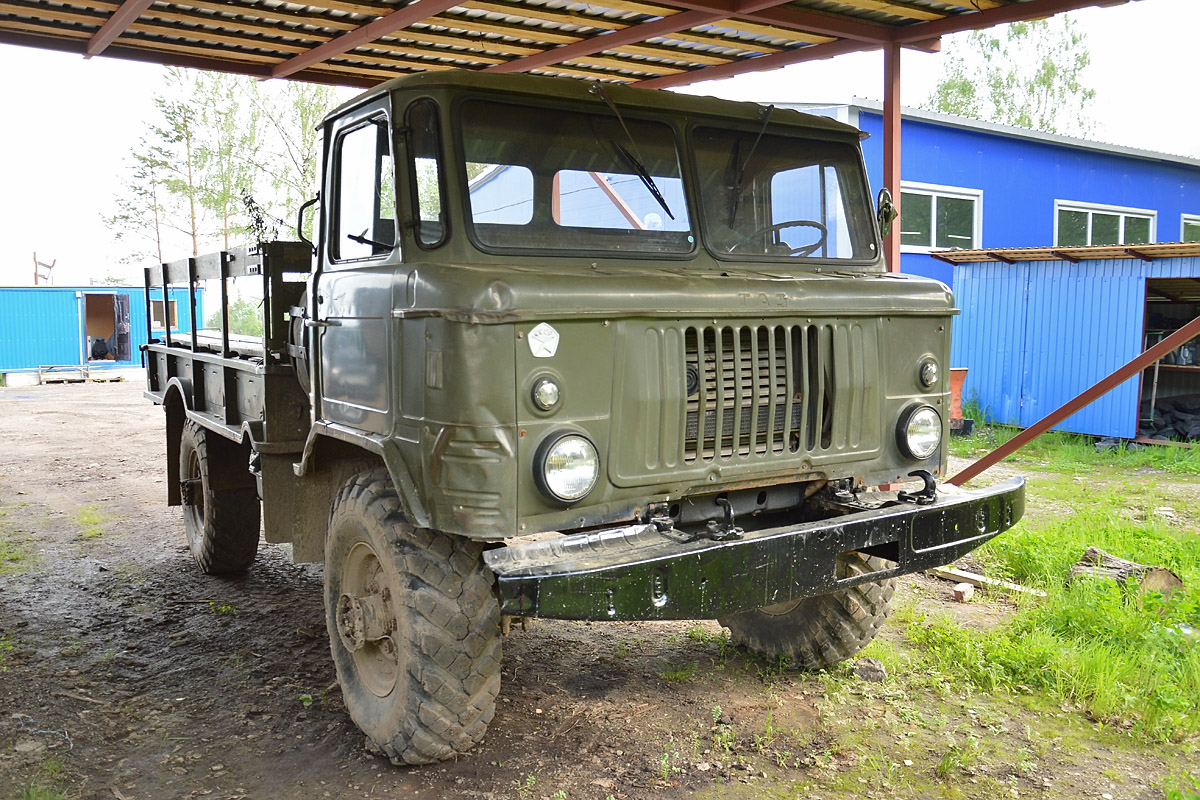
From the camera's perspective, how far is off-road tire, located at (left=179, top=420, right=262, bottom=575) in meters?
5.95

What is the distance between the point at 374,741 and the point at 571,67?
580 centimetres

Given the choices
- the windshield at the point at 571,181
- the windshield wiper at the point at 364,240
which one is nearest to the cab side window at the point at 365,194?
the windshield wiper at the point at 364,240

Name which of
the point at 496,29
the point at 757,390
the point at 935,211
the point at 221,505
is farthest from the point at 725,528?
the point at 935,211

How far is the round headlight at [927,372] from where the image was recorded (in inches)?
155

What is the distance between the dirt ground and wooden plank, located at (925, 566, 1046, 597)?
0.48 ft

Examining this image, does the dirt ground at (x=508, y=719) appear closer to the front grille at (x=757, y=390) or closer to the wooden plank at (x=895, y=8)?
the front grille at (x=757, y=390)

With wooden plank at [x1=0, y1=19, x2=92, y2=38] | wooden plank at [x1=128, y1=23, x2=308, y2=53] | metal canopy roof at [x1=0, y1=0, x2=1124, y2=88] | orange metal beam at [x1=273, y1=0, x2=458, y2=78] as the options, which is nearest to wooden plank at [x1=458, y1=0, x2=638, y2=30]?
metal canopy roof at [x1=0, y1=0, x2=1124, y2=88]

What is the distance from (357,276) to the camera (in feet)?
12.4

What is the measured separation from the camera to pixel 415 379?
3.29 m

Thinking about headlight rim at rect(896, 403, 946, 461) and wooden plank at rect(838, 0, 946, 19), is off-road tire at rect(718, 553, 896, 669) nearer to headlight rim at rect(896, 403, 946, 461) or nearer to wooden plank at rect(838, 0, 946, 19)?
headlight rim at rect(896, 403, 946, 461)

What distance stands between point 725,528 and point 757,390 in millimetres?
510

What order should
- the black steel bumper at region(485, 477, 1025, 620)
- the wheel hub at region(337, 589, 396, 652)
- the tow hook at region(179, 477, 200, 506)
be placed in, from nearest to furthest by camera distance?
the black steel bumper at region(485, 477, 1025, 620)
the wheel hub at region(337, 589, 396, 652)
the tow hook at region(179, 477, 200, 506)

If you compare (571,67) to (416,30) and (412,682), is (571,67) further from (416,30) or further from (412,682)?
(412,682)

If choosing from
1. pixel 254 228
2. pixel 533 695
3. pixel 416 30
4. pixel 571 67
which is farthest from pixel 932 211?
pixel 533 695
